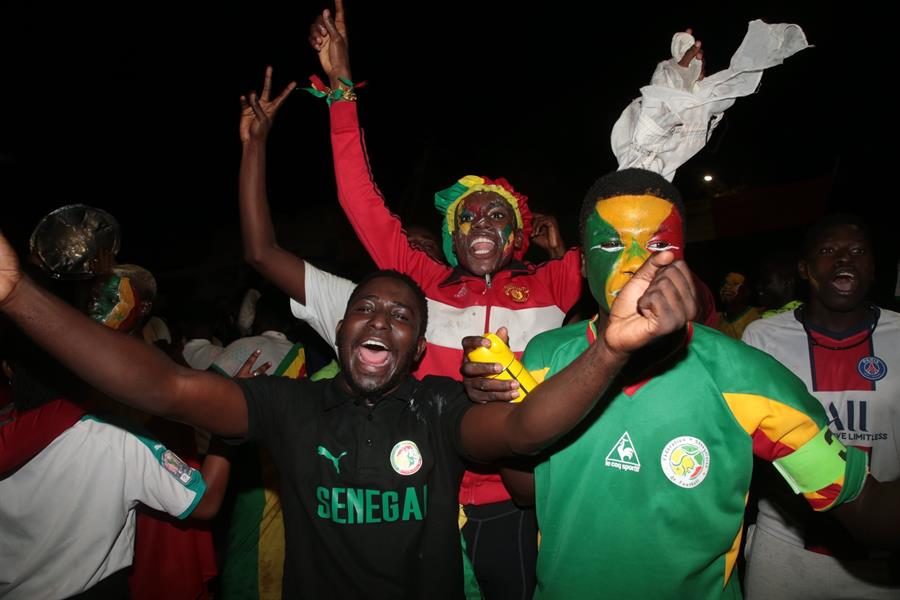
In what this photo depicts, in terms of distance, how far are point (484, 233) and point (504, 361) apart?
4.56 ft

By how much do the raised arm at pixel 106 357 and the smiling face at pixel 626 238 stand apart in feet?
4.65

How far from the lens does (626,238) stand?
73.1 inches

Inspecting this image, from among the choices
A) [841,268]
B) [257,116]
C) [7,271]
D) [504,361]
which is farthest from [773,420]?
[257,116]

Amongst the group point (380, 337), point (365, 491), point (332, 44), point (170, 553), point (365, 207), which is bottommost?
point (170, 553)

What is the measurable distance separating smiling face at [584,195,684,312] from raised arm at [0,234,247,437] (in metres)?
1.42

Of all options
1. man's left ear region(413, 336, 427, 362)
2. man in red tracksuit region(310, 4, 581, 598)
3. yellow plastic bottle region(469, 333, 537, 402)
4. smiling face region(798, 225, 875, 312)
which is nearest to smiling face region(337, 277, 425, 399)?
man's left ear region(413, 336, 427, 362)

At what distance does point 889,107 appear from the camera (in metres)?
8.00

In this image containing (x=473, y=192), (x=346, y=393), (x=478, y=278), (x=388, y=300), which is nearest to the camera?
(x=346, y=393)

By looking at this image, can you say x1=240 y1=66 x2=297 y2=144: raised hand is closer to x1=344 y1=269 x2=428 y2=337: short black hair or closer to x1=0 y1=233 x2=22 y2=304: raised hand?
x1=344 y1=269 x2=428 y2=337: short black hair

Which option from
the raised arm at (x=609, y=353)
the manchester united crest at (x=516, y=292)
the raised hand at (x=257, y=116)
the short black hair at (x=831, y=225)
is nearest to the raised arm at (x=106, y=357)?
the raised arm at (x=609, y=353)

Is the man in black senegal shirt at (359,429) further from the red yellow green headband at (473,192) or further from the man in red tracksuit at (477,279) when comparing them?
the red yellow green headband at (473,192)

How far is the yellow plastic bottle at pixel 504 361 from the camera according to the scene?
1.67m

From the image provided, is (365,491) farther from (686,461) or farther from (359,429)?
(686,461)

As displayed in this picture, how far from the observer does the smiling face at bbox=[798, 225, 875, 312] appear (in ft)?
9.59
